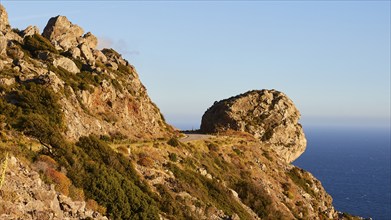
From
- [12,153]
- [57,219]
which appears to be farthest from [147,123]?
[57,219]

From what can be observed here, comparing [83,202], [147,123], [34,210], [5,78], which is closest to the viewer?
[34,210]

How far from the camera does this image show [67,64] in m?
60.7

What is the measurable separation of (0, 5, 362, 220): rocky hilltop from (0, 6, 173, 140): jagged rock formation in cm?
19

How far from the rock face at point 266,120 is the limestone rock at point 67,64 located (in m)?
36.7

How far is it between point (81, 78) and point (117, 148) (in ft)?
55.2

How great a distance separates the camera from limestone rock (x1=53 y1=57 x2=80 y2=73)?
196 ft

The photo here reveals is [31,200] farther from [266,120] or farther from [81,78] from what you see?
[266,120]

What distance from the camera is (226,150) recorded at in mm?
69188

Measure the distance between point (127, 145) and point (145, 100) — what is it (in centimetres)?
2479

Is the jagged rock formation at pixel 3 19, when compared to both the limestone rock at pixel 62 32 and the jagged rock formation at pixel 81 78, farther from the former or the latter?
the limestone rock at pixel 62 32

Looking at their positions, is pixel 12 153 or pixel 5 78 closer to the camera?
pixel 12 153

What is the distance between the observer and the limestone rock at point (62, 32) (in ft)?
237

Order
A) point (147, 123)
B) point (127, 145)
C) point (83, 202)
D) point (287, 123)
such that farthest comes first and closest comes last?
point (287, 123), point (147, 123), point (127, 145), point (83, 202)

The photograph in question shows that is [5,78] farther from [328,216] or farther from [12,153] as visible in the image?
[328,216]
